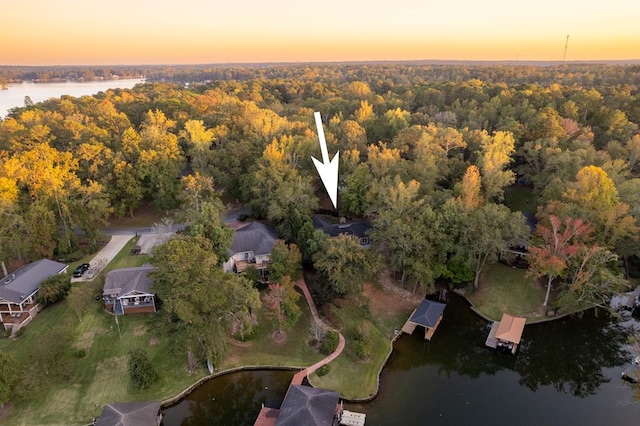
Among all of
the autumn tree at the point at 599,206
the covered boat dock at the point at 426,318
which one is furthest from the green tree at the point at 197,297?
the autumn tree at the point at 599,206

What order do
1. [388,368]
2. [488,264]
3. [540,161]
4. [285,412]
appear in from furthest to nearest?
[540,161] < [488,264] < [388,368] < [285,412]

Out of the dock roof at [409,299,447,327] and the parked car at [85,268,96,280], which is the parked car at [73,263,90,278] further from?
the dock roof at [409,299,447,327]

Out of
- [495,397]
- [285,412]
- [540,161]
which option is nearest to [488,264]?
[495,397]

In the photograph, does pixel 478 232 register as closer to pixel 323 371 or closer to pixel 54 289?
pixel 323 371

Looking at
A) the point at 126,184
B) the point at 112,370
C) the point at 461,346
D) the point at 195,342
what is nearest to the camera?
the point at 195,342

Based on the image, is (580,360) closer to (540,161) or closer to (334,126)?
(540,161)

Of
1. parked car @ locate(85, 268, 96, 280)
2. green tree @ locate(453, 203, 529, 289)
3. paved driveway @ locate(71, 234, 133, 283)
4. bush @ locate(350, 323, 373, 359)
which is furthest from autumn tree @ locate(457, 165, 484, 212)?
parked car @ locate(85, 268, 96, 280)

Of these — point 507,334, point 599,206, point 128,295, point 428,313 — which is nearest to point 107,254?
point 128,295
